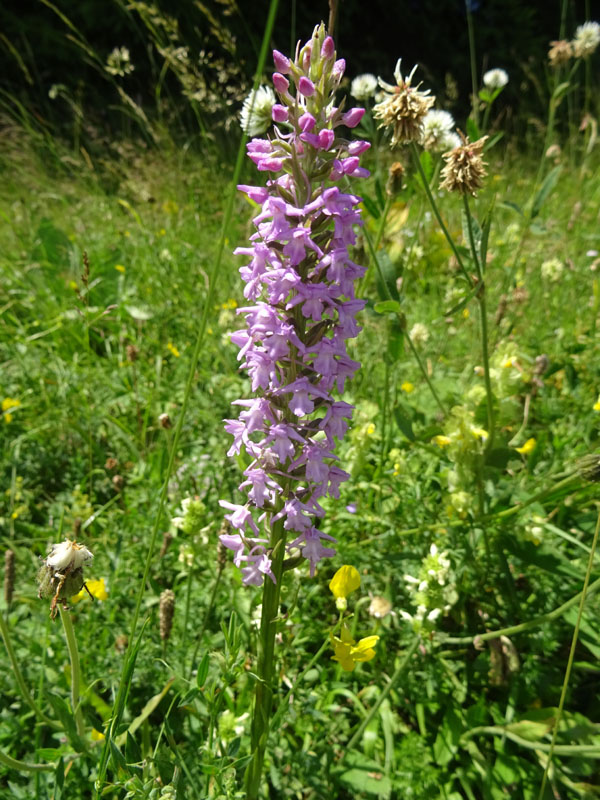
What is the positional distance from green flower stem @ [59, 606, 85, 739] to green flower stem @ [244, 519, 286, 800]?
37 centimetres

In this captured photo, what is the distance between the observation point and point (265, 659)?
46.8 inches

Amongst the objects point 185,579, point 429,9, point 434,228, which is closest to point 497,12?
point 429,9

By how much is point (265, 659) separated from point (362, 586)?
0.74m

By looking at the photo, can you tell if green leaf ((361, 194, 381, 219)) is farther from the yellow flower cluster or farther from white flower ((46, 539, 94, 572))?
white flower ((46, 539, 94, 572))

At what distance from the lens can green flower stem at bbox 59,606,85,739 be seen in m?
1.07

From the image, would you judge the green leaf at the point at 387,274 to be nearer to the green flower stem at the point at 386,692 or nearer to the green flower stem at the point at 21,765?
the green flower stem at the point at 386,692

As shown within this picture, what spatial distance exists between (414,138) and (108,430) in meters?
1.93

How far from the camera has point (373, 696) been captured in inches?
64.6

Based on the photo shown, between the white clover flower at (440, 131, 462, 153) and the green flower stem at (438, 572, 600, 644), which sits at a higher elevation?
the white clover flower at (440, 131, 462, 153)

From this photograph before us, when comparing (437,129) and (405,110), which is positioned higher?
(437,129)

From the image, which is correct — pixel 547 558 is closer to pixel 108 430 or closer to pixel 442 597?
pixel 442 597

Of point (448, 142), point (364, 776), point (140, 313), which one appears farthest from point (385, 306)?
point (140, 313)

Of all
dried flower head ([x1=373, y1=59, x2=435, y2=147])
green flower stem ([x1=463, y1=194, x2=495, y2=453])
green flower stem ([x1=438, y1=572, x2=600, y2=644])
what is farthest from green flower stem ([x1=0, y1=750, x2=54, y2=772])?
dried flower head ([x1=373, y1=59, x2=435, y2=147])

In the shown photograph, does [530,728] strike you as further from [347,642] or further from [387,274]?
[387,274]
